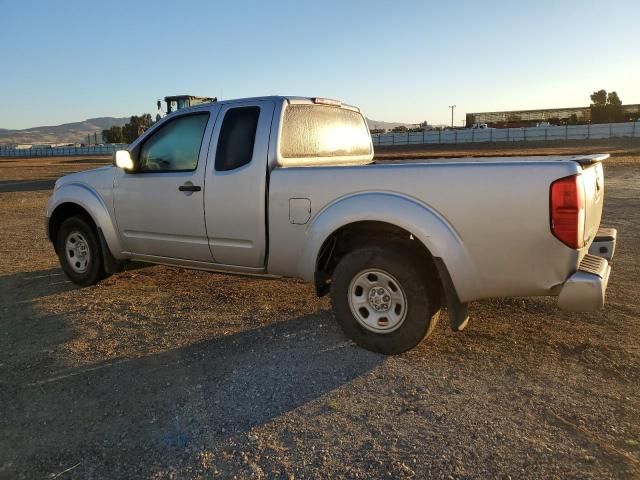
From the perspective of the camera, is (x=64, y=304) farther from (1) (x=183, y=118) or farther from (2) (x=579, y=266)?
(2) (x=579, y=266)

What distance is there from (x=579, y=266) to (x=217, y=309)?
129 inches

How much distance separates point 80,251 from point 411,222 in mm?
4094

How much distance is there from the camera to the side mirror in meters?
5.17

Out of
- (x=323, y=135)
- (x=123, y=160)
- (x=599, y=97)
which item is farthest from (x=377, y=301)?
(x=599, y=97)

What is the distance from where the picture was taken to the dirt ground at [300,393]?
276cm

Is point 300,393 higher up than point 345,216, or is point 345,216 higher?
point 345,216

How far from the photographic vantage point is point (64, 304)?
546cm

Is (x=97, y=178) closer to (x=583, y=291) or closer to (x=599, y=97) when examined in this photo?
(x=583, y=291)

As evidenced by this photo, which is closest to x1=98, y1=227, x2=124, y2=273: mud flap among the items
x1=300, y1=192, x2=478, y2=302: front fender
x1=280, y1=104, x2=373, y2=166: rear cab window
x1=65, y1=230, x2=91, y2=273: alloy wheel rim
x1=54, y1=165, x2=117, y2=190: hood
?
x1=65, y1=230, x2=91, y2=273: alloy wheel rim

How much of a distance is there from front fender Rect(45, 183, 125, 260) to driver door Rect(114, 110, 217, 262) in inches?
5.0

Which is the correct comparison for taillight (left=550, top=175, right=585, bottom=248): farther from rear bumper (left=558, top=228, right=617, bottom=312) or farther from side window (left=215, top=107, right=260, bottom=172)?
side window (left=215, top=107, right=260, bottom=172)

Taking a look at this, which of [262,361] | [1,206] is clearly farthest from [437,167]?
[1,206]

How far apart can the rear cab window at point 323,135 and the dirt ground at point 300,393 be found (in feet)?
4.94

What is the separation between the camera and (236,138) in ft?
15.5
